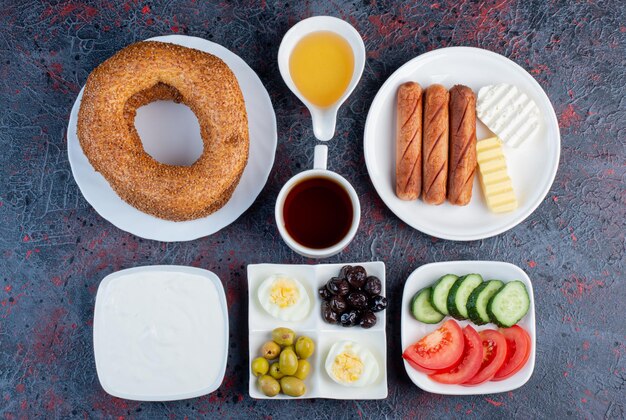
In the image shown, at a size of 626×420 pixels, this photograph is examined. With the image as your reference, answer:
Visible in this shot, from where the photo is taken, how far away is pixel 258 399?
6.66 ft

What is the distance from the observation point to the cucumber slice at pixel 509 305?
193 centimetres

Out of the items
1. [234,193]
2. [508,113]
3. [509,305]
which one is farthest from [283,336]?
[508,113]

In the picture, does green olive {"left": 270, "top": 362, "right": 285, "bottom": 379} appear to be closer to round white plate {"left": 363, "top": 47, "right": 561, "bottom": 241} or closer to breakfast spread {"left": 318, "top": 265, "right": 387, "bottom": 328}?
breakfast spread {"left": 318, "top": 265, "right": 387, "bottom": 328}

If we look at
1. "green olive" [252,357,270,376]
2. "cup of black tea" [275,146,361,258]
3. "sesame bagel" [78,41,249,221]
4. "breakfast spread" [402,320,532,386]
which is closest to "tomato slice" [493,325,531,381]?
"breakfast spread" [402,320,532,386]

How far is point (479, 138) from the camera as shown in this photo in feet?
6.70

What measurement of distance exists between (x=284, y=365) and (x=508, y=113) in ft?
3.82

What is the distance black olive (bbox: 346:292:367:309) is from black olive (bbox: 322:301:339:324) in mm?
66

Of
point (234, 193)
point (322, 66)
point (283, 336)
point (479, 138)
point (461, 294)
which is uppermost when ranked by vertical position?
point (322, 66)

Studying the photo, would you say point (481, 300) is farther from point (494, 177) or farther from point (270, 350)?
point (270, 350)

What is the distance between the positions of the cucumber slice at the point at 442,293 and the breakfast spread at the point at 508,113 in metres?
0.53

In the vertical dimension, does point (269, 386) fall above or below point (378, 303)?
below

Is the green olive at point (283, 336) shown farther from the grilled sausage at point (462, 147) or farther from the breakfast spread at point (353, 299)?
the grilled sausage at point (462, 147)

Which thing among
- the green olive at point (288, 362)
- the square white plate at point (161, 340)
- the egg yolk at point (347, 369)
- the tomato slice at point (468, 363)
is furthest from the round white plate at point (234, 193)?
the tomato slice at point (468, 363)

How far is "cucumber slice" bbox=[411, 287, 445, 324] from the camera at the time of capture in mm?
1958
